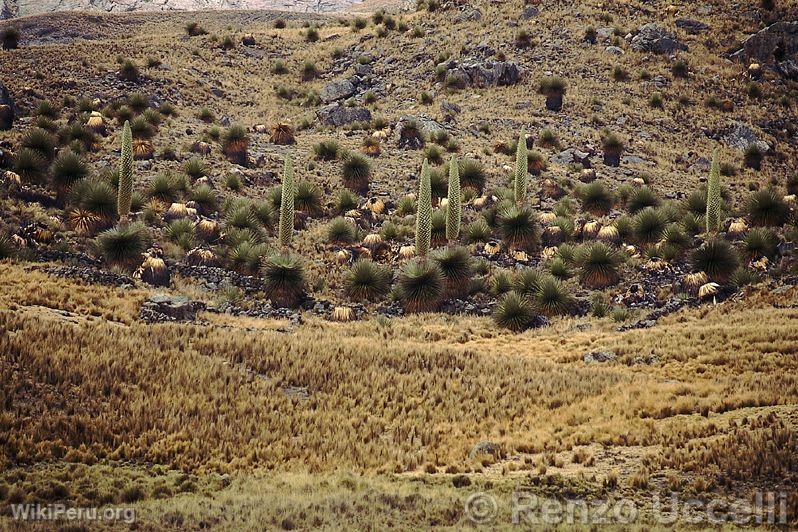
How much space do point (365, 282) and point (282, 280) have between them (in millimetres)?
3252

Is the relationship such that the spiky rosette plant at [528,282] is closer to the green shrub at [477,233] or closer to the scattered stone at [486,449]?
the green shrub at [477,233]

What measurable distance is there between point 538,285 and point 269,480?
50.7 feet

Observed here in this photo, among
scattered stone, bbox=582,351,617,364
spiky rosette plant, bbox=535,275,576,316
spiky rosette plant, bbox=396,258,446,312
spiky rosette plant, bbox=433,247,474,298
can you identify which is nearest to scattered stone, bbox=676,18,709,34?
spiky rosette plant, bbox=535,275,576,316

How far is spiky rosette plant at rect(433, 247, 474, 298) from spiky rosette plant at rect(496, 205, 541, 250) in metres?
3.49

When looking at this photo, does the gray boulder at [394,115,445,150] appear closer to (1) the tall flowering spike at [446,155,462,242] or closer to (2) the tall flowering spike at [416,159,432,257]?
(1) the tall flowering spike at [446,155,462,242]

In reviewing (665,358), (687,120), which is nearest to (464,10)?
(687,120)

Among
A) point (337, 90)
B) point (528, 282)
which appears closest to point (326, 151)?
point (337, 90)

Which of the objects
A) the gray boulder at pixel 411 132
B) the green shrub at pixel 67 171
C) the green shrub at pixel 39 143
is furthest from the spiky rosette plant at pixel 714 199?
the green shrub at pixel 39 143

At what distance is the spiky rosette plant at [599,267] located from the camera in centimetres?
2408

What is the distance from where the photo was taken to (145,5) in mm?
116062

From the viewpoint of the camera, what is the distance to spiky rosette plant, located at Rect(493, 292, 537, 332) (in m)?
21.5

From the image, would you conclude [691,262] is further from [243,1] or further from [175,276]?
[243,1]

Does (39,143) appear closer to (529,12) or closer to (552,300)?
(552,300)

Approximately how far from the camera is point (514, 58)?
4647 cm
